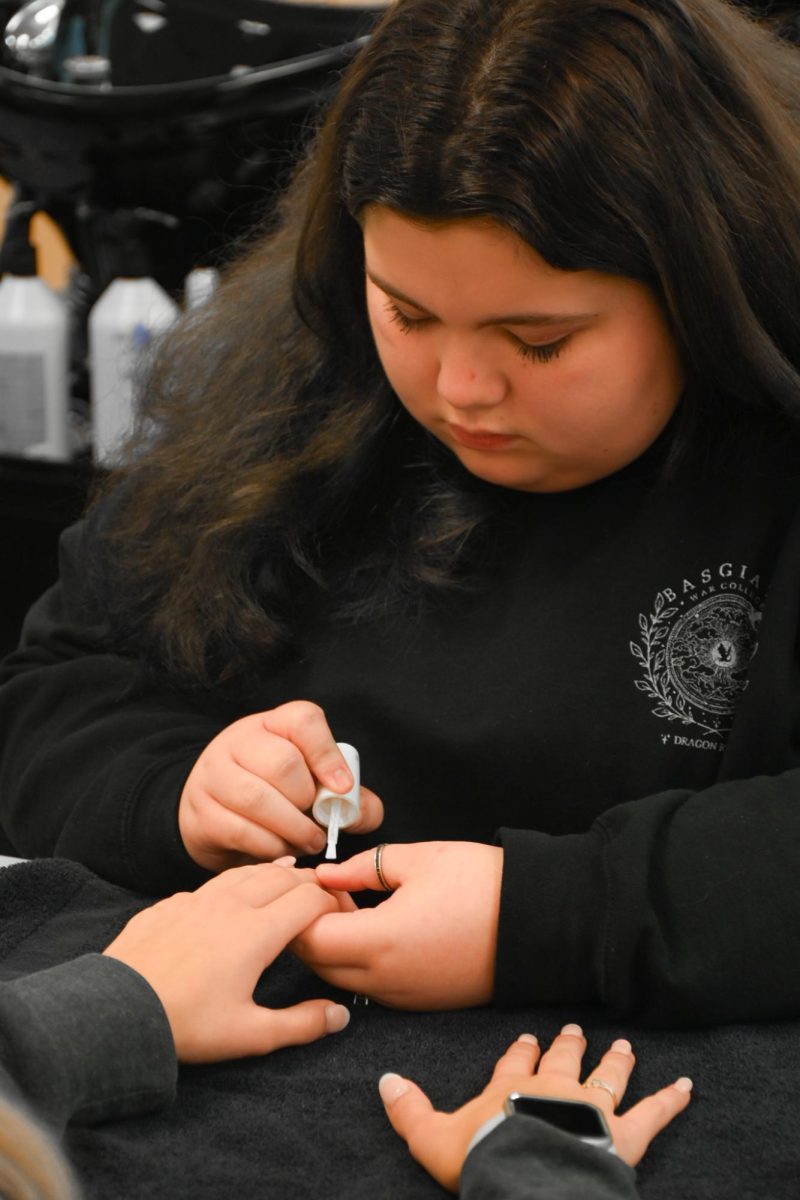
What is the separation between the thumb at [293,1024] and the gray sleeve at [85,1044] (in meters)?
0.05

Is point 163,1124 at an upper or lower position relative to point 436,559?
lower

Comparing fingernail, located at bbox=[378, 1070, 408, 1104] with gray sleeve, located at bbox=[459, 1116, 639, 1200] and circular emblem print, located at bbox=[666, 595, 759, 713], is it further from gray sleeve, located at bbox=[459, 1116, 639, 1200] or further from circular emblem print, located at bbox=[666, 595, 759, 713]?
circular emblem print, located at bbox=[666, 595, 759, 713]

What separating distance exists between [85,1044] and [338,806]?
28cm

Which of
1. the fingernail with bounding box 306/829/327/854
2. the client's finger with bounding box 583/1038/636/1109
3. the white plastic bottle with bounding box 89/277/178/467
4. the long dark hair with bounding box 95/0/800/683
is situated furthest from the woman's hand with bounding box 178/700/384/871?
the white plastic bottle with bounding box 89/277/178/467

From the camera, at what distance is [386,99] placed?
80 cm

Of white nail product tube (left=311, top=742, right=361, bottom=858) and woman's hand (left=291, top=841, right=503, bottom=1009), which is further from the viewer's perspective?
white nail product tube (left=311, top=742, right=361, bottom=858)

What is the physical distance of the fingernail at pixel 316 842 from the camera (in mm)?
885

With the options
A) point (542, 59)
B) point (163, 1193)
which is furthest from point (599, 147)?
point (163, 1193)

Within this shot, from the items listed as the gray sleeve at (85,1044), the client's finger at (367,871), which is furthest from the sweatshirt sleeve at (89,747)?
the gray sleeve at (85,1044)

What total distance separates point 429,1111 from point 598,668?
341 millimetres

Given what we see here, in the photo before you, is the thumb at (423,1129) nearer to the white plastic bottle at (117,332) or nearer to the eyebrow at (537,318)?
the eyebrow at (537,318)

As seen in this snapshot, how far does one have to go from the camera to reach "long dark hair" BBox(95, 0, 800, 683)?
75 centimetres

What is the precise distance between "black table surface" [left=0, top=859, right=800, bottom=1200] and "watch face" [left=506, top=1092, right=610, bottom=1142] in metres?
0.04

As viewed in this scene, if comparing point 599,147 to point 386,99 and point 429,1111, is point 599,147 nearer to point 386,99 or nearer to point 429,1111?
point 386,99
